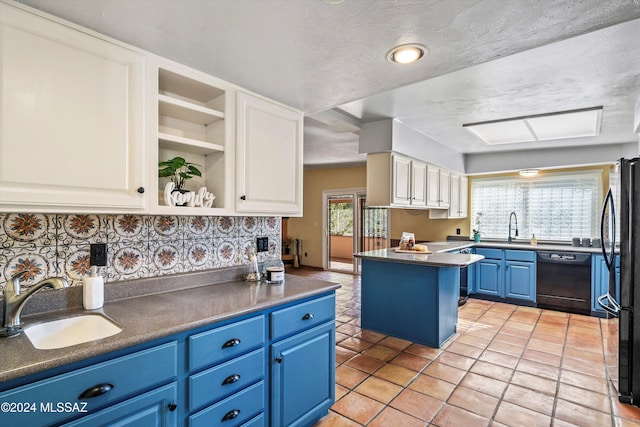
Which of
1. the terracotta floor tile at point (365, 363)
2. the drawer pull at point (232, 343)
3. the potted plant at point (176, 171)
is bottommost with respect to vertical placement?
the terracotta floor tile at point (365, 363)

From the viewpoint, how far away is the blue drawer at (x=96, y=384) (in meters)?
0.97

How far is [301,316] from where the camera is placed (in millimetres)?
1847

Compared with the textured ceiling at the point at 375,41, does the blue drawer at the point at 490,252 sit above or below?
below

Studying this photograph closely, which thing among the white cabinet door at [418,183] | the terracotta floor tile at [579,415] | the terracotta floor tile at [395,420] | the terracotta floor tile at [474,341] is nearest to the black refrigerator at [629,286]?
the terracotta floor tile at [579,415]

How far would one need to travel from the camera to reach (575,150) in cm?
459

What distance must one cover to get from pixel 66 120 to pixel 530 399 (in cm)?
325

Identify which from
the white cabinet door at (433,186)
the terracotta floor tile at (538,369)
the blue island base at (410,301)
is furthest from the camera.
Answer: the white cabinet door at (433,186)

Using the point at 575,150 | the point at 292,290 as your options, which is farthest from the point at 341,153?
the point at 292,290

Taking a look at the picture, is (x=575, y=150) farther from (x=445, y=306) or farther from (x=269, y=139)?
(x=269, y=139)

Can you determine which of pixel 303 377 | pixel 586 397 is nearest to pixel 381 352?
pixel 303 377

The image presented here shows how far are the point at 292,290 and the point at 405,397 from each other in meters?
1.23

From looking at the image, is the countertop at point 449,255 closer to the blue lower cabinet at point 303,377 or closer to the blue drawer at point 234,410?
the blue lower cabinet at point 303,377

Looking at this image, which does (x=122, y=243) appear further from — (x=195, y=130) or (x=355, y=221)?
(x=355, y=221)

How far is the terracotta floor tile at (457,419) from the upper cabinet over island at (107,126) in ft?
5.84
